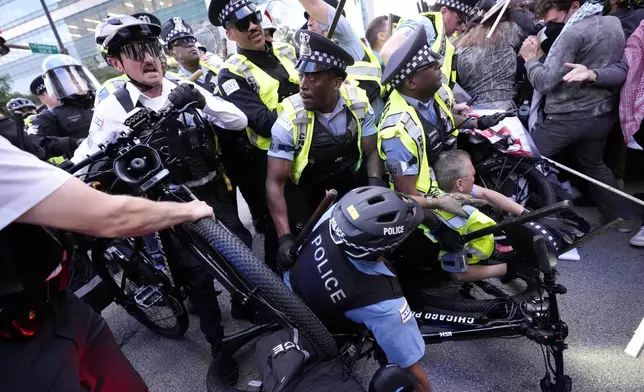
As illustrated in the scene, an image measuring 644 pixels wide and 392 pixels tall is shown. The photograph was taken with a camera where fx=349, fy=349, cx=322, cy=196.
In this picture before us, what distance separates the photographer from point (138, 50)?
1993 millimetres

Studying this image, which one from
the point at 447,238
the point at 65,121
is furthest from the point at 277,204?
the point at 65,121

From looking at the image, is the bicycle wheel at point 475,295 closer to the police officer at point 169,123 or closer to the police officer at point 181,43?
the police officer at point 169,123

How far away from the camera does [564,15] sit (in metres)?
3.15

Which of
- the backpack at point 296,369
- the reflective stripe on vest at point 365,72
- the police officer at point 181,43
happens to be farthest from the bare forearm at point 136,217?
the police officer at point 181,43

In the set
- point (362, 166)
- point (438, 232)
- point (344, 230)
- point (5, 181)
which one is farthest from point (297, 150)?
point (5, 181)

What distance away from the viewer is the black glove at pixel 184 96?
194 centimetres

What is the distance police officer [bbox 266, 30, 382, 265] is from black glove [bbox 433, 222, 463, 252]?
52cm

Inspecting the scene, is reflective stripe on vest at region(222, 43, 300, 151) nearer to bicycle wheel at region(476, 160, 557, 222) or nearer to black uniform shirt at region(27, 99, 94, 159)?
bicycle wheel at region(476, 160, 557, 222)

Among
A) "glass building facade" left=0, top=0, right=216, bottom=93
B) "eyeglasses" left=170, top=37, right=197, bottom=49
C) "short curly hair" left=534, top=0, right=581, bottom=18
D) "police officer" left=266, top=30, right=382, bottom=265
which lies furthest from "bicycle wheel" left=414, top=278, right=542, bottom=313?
"glass building facade" left=0, top=0, right=216, bottom=93

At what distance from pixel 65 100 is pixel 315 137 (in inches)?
127

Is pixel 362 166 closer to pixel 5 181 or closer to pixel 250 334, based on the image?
pixel 250 334

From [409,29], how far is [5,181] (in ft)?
8.48

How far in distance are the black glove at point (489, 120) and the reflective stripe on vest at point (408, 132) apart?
0.83 m

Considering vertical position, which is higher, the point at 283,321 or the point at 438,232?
the point at 283,321
